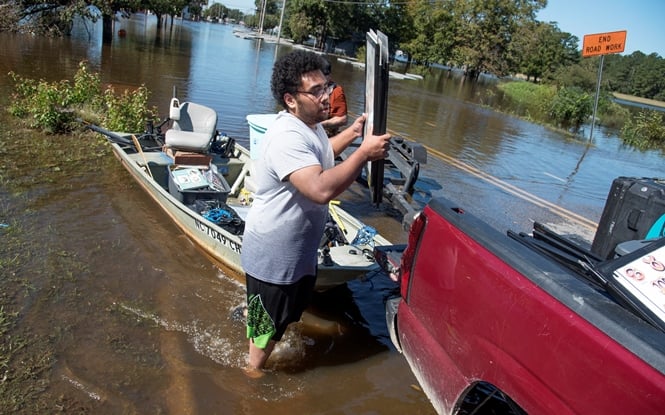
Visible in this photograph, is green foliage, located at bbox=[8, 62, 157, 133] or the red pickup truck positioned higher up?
the red pickup truck

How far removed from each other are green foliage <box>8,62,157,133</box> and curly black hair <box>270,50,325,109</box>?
6.72 meters

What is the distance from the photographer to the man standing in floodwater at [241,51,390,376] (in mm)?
2436

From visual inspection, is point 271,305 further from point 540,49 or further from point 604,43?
point 540,49

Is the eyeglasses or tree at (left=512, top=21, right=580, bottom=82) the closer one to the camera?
the eyeglasses

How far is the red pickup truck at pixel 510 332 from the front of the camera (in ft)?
5.27

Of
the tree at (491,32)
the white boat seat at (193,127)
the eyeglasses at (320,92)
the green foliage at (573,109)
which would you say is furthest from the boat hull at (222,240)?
the tree at (491,32)

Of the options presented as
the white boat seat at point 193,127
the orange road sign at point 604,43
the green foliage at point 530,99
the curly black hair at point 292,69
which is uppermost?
the orange road sign at point 604,43

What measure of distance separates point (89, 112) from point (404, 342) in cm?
867

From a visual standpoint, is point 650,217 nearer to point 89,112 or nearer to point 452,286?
point 452,286

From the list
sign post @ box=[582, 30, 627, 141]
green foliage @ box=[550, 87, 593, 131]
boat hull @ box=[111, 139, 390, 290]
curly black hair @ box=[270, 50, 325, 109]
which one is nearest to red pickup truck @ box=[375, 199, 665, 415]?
curly black hair @ box=[270, 50, 325, 109]

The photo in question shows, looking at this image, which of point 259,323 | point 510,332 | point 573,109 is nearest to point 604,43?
point 573,109

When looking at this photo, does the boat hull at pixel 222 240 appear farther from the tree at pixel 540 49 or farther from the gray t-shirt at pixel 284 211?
the tree at pixel 540 49

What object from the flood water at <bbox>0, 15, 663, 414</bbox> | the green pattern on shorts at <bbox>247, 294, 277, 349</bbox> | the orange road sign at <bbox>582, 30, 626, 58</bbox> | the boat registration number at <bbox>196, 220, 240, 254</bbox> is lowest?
the flood water at <bbox>0, 15, 663, 414</bbox>

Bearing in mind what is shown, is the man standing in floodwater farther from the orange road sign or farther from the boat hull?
the orange road sign
